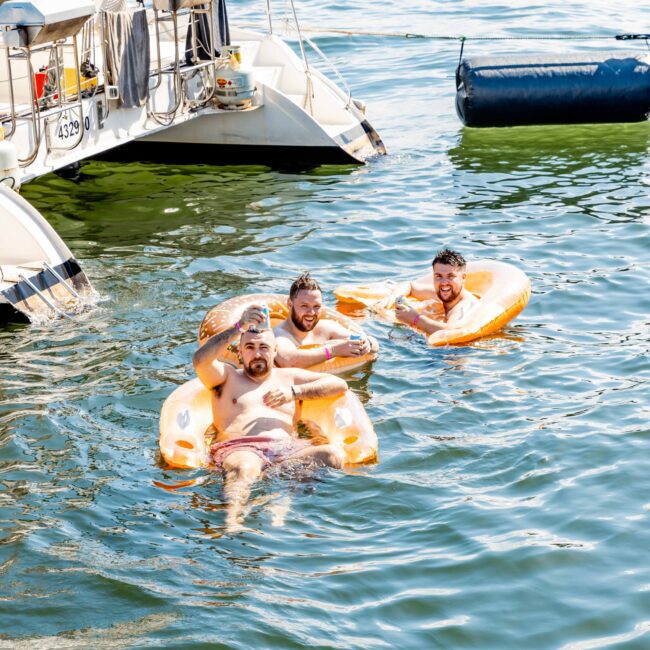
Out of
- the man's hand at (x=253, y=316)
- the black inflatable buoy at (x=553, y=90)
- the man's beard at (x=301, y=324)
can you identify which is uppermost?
the black inflatable buoy at (x=553, y=90)

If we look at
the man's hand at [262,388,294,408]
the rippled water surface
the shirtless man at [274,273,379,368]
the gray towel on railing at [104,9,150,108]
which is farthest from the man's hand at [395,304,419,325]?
the gray towel on railing at [104,9,150,108]

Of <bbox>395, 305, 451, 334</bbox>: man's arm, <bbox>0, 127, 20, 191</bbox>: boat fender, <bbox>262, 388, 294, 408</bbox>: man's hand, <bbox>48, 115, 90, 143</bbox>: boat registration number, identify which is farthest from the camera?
<bbox>48, 115, 90, 143</bbox>: boat registration number

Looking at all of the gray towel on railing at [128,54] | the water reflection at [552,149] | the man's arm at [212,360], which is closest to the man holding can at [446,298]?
the man's arm at [212,360]

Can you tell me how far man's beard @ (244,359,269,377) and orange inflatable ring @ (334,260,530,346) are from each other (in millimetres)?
1894

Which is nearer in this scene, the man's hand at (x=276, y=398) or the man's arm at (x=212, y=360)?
the man's arm at (x=212, y=360)

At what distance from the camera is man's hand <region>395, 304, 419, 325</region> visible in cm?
901

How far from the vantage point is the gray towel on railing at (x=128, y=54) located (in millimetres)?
11305

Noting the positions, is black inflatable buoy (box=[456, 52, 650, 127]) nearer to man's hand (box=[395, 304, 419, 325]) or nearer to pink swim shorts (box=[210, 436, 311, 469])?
man's hand (box=[395, 304, 419, 325])

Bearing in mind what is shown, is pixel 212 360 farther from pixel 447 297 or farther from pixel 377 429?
pixel 447 297

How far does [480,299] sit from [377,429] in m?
2.15

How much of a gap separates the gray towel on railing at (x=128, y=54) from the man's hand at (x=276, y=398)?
5.36 m

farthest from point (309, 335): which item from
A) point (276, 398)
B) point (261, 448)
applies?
point (261, 448)

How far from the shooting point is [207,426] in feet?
23.8

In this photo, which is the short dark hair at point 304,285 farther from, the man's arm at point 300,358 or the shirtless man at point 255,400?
the shirtless man at point 255,400
